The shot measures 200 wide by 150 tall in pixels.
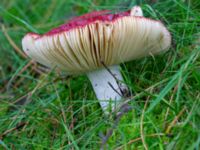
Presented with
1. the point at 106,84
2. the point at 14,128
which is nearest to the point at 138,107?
the point at 106,84

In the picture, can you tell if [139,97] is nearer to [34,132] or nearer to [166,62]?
[166,62]

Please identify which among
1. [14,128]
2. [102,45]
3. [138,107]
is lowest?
[14,128]

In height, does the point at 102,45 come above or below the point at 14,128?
above

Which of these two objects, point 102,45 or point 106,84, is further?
point 106,84

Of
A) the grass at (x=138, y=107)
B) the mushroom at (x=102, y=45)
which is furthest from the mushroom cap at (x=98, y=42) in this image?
the grass at (x=138, y=107)

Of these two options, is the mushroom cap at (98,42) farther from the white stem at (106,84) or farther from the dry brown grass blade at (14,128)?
the dry brown grass blade at (14,128)

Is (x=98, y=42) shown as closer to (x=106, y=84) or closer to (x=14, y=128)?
(x=106, y=84)

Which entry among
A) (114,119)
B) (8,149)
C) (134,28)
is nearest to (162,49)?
(134,28)
